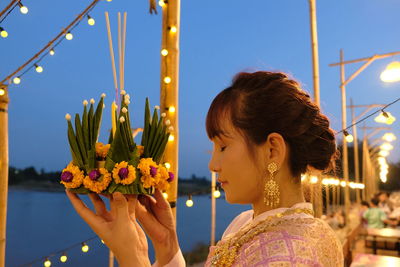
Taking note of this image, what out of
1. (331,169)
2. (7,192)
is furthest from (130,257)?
(7,192)

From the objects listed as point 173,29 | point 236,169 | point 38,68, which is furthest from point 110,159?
point 38,68

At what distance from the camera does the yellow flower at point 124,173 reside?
52.4 inches

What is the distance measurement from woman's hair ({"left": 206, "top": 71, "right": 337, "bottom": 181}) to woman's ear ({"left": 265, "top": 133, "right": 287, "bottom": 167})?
2 cm

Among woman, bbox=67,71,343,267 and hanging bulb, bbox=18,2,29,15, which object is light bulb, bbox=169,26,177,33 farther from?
woman, bbox=67,71,343,267

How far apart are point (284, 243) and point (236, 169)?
26 cm

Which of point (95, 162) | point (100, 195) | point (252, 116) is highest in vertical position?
point (252, 116)

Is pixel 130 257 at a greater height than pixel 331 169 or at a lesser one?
lesser

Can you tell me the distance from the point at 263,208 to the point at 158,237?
488mm

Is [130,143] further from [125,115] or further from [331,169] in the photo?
[331,169]

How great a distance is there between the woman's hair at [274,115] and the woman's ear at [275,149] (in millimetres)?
21

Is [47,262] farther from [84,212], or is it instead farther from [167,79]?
[84,212]

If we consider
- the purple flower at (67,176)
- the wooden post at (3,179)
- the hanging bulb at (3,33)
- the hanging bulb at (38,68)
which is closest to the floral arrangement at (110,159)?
the purple flower at (67,176)

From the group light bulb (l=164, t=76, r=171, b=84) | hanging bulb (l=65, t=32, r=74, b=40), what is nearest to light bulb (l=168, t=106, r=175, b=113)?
light bulb (l=164, t=76, r=171, b=84)

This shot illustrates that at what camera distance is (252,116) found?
3.76ft
